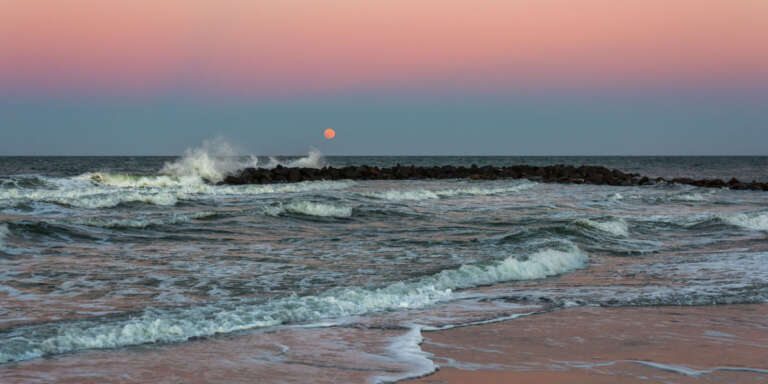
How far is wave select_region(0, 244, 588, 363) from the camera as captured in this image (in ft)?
17.5

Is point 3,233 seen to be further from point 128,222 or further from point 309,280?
point 309,280

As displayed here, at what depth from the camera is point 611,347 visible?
17.4 feet

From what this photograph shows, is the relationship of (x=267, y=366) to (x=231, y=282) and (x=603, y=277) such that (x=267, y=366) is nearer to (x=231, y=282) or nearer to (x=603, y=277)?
(x=231, y=282)

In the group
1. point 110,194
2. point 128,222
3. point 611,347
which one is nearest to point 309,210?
point 128,222

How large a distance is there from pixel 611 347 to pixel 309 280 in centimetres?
422

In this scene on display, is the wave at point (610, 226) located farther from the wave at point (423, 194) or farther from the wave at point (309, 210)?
the wave at point (423, 194)

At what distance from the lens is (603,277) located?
9.09 metres

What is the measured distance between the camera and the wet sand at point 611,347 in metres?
4.54

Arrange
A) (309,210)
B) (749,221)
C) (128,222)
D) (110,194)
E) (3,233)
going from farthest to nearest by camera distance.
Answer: (110,194)
(309,210)
(749,221)
(128,222)
(3,233)

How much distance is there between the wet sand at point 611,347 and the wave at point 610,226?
24.3 ft

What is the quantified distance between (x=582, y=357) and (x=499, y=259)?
4.87m

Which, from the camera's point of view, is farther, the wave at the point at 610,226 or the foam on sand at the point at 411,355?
the wave at the point at 610,226

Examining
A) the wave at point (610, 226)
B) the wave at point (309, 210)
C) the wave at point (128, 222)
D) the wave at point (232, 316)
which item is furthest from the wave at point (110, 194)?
the wave at point (232, 316)

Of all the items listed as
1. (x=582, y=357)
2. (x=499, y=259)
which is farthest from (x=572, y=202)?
(x=582, y=357)
